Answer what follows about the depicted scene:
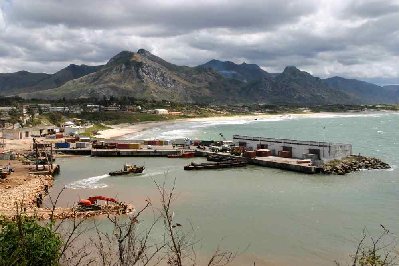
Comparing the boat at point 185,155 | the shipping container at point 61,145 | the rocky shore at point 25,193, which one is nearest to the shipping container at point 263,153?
the boat at point 185,155

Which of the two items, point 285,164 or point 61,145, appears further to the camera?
point 61,145

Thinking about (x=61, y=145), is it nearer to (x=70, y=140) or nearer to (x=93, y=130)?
(x=70, y=140)

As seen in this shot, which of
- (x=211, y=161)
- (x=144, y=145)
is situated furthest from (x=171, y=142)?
(x=211, y=161)

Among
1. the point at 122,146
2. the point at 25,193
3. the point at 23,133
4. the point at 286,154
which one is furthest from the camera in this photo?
the point at 23,133

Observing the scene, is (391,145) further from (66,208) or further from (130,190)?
(66,208)

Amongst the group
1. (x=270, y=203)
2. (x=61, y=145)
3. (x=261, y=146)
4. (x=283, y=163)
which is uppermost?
(x=261, y=146)

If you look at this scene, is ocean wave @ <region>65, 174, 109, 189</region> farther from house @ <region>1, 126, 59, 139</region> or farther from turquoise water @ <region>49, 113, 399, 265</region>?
house @ <region>1, 126, 59, 139</region>

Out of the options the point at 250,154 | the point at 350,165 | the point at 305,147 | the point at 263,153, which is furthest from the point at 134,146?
the point at 350,165

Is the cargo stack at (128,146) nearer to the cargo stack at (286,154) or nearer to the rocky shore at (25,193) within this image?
the cargo stack at (286,154)
